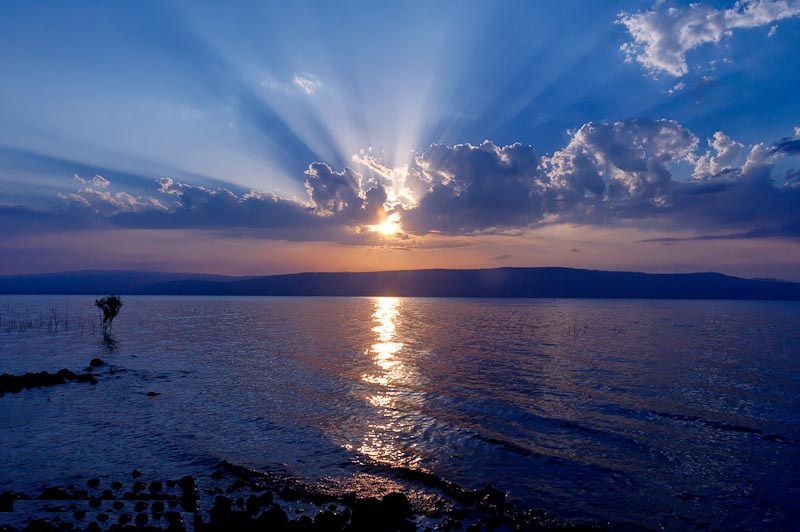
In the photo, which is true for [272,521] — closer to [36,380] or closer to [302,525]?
[302,525]

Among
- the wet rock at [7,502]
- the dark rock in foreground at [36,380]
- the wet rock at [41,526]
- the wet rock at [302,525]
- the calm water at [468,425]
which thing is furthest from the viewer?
the dark rock in foreground at [36,380]

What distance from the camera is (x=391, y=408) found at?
3456cm

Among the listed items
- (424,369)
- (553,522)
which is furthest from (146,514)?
(424,369)

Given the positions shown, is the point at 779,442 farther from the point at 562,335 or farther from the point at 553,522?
the point at 562,335

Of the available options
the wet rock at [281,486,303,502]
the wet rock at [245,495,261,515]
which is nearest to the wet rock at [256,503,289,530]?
the wet rock at [245,495,261,515]

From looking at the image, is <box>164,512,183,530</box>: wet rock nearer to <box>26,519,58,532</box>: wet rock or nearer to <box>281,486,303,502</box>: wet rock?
<box>26,519,58,532</box>: wet rock

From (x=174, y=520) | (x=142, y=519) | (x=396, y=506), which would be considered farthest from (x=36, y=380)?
(x=396, y=506)

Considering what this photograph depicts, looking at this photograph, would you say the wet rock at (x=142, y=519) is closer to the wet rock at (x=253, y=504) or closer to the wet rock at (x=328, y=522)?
the wet rock at (x=253, y=504)

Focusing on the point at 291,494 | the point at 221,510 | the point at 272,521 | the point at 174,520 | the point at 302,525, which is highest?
the point at 272,521

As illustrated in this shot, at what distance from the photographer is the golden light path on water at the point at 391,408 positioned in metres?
25.0

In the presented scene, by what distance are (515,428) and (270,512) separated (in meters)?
18.2

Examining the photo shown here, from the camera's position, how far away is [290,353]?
65.6 meters

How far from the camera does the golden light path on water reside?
25.0 metres

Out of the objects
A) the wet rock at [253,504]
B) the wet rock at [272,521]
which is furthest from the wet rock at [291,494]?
the wet rock at [272,521]
